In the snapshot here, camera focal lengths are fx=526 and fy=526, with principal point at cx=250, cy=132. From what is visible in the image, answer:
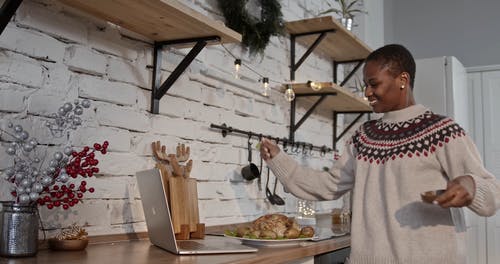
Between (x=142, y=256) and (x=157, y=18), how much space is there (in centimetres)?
70

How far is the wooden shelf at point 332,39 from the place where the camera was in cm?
259

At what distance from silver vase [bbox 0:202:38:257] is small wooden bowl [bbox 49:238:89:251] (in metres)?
0.13

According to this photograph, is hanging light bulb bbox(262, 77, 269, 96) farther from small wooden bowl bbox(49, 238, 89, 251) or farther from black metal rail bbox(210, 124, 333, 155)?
small wooden bowl bbox(49, 238, 89, 251)

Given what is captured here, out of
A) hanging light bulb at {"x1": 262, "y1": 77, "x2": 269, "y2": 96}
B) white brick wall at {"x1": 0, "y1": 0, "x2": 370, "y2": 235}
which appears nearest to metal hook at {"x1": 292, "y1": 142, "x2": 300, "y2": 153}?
white brick wall at {"x1": 0, "y1": 0, "x2": 370, "y2": 235}

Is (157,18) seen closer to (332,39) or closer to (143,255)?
(143,255)

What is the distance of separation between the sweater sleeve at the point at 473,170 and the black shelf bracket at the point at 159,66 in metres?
0.81

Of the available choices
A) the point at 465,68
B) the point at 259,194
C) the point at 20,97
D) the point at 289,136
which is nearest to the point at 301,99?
the point at 289,136

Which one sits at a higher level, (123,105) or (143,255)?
(123,105)

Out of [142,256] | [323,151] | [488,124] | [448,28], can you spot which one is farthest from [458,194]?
[448,28]

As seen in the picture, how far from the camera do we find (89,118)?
158 centimetres

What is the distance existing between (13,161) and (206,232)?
33.5 inches

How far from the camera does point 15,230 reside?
4.05ft

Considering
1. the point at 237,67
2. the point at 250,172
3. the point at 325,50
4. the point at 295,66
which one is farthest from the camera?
the point at 325,50

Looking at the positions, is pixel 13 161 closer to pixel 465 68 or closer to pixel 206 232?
pixel 206 232
